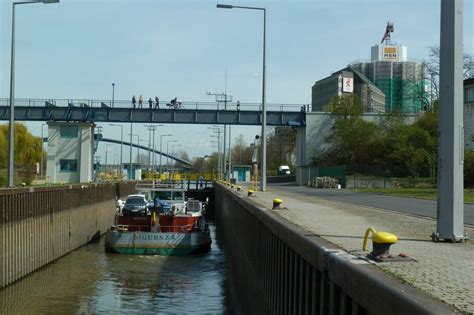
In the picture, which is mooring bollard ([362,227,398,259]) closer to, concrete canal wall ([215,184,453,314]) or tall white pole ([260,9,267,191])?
concrete canal wall ([215,184,453,314])

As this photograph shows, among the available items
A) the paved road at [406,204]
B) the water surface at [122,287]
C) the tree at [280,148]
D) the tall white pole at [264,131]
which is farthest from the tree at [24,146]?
the paved road at [406,204]

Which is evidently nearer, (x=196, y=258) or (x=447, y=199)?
(x=447, y=199)

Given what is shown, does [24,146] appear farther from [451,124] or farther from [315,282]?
[315,282]

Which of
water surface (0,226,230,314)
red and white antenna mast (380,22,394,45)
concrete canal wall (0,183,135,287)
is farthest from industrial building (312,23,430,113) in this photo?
water surface (0,226,230,314)

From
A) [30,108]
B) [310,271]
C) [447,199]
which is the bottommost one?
[310,271]

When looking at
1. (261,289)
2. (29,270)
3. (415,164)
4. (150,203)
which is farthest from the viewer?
(415,164)

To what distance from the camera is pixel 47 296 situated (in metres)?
21.3

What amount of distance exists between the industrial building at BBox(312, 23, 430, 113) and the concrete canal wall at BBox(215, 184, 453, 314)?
8241 centimetres

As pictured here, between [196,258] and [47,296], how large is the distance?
487 inches

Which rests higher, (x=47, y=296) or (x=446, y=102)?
(x=446, y=102)

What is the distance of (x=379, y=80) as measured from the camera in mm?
154000

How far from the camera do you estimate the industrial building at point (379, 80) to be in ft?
382

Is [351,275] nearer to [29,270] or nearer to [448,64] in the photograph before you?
[448,64]

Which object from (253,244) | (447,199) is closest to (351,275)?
(447,199)
